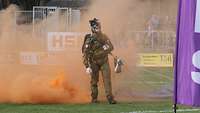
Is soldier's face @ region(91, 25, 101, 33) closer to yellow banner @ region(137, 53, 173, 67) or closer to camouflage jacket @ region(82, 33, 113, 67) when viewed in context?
camouflage jacket @ region(82, 33, 113, 67)

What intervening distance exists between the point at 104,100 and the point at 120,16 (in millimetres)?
2911

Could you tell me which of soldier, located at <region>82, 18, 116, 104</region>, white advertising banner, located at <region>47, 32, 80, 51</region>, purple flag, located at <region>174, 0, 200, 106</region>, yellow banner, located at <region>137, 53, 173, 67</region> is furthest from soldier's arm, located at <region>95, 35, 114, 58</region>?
purple flag, located at <region>174, 0, 200, 106</region>

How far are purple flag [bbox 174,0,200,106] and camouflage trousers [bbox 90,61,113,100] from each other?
705cm

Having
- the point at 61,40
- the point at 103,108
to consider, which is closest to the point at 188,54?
the point at 103,108

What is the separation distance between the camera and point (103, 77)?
12828 mm

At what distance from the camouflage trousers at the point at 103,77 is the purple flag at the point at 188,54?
7.05m

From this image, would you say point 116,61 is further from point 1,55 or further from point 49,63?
point 1,55

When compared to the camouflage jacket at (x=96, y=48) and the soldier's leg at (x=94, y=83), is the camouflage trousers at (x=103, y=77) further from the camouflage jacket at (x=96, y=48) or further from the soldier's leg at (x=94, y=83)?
the camouflage jacket at (x=96, y=48)

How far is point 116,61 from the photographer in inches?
525

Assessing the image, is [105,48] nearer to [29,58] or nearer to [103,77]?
[103,77]

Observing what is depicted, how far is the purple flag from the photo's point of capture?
541 cm

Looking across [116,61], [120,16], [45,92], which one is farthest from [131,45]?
[45,92]

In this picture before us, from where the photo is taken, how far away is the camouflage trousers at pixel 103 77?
41.8ft

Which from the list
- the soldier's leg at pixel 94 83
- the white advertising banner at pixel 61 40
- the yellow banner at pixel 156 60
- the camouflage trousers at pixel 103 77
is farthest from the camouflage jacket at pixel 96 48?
the yellow banner at pixel 156 60
